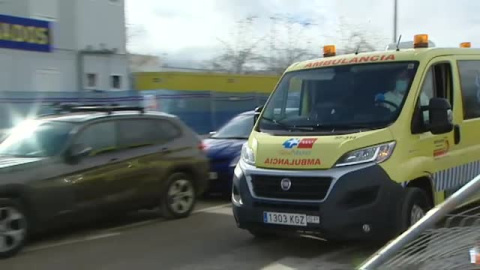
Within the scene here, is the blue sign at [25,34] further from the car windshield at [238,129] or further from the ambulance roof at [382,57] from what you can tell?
the ambulance roof at [382,57]

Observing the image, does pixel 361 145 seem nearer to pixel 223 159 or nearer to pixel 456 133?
pixel 456 133

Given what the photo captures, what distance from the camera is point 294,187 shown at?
21.5ft

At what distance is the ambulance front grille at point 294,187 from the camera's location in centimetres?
642

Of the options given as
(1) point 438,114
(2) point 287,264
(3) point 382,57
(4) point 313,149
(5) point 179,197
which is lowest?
(2) point 287,264

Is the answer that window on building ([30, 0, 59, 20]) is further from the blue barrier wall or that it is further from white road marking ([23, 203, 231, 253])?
white road marking ([23, 203, 231, 253])

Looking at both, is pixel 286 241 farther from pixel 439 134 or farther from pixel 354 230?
pixel 439 134

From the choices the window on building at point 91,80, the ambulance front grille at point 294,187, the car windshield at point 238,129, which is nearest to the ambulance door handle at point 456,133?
the ambulance front grille at point 294,187

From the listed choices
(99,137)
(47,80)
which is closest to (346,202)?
(99,137)

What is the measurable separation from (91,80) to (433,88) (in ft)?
83.0

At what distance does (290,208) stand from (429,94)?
6.63 feet

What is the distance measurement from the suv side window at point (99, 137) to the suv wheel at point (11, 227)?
1194mm

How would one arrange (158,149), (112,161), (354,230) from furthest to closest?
(158,149), (112,161), (354,230)

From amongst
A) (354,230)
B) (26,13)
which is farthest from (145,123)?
(26,13)

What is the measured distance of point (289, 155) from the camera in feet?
21.7
